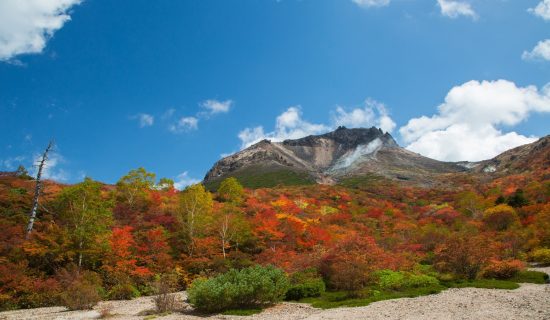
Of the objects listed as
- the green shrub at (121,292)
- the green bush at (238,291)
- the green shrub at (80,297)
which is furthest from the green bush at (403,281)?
the green shrub at (80,297)

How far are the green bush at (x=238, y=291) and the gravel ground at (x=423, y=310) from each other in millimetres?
753

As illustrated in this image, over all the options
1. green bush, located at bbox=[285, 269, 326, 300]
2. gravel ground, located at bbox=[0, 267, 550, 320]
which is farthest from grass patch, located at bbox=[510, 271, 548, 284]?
green bush, located at bbox=[285, 269, 326, 300]

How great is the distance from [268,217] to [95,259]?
59.9ft

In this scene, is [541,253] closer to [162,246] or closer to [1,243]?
[162,246]

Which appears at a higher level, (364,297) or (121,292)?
(121,292)

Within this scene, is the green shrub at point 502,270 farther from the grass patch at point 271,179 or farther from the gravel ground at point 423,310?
the grass patch at point 271,179

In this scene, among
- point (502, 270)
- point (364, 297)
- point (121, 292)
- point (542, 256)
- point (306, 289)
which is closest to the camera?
point (364, 297)

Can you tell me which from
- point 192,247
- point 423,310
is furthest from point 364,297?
point 192,247

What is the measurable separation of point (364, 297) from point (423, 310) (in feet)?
16.5

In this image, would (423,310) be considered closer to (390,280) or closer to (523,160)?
(390,280)

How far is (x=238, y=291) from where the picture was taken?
1956cm

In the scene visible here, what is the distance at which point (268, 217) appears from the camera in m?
42.2

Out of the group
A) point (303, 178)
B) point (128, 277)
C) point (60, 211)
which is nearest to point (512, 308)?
point (128, 277)

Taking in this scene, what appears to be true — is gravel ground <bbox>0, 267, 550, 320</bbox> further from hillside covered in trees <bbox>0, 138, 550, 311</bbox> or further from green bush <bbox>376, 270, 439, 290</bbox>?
green bush <bbox>376, 270, 439, 290</bbox>
